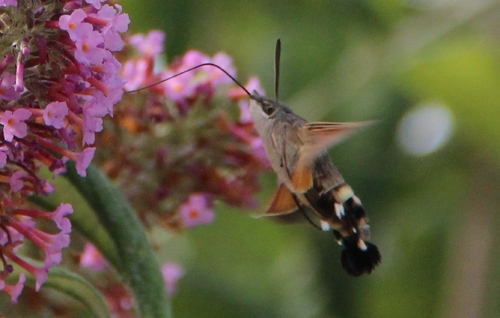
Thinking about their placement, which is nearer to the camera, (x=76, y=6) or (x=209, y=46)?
(x=76, y=6)

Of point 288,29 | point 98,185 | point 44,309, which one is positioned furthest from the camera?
point 288,29

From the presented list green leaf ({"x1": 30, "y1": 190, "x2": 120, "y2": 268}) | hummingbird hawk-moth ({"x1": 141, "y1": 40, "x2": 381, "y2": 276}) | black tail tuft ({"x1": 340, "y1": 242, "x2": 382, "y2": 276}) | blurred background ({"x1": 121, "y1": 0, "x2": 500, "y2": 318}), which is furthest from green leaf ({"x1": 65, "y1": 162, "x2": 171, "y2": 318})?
blurred background ({"x1": 121, "y1": 0, "x2": 500, "y2": 318})

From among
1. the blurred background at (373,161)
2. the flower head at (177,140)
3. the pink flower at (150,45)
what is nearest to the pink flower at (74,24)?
the flower head at (177,140)

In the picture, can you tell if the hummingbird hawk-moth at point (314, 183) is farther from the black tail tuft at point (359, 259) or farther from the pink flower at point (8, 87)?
the pink flower at point (8, 87)

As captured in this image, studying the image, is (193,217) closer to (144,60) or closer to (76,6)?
(144,60)

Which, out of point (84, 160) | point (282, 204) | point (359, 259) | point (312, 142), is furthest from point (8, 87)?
point (359, 259)

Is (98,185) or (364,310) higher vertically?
(98,185)

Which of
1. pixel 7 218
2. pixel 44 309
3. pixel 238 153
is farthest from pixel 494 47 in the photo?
pixel 7 218

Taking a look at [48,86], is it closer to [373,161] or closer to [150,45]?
[150,45]
